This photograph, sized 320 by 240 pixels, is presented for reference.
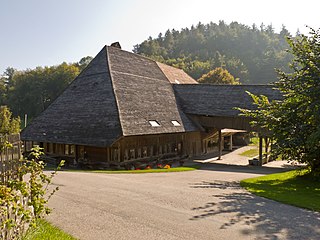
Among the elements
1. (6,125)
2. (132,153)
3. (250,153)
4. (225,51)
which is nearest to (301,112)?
(132,153)

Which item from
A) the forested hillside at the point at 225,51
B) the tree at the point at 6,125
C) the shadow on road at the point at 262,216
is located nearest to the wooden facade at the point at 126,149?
the shadow on road at the point at 262,216

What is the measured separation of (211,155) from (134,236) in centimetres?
2970

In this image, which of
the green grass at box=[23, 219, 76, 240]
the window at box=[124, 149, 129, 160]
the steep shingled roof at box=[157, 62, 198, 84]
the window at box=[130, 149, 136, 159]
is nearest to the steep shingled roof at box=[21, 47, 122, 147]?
the window at box=[124, 149, 129, 160]

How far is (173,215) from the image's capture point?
1005cm

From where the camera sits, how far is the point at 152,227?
29.1ft

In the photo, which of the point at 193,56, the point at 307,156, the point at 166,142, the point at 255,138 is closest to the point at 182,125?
the point at 166,142

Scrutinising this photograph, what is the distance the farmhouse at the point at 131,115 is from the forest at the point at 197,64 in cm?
2385

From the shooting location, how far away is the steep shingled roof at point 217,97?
32.8m

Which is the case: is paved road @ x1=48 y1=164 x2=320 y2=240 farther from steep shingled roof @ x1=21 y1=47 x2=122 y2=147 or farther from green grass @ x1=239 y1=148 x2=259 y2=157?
green grass @ x1=239 y1=148 x2=259 y2=157

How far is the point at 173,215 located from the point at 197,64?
86587mm

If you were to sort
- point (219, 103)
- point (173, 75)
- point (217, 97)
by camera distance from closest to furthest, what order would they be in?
point (219, 103)
point (217, 97)
point (173, 75)

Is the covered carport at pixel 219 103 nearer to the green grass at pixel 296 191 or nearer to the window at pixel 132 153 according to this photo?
the window at pixel 132 153

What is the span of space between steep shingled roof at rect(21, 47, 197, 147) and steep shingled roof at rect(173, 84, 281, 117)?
169 cm

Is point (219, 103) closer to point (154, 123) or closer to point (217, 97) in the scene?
point (217, 97)
